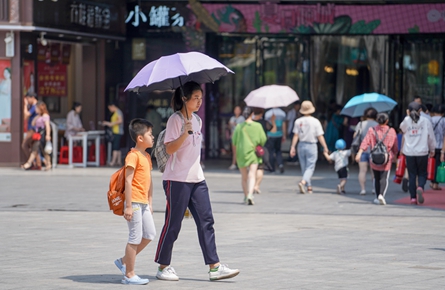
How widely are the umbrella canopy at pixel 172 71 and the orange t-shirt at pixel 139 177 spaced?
59 centimetres

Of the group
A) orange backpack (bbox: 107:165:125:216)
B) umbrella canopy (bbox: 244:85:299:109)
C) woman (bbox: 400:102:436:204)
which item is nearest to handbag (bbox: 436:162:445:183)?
woman (bbox: 400:102:436:204)

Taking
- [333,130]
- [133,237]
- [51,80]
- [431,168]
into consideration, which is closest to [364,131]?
[431,168]

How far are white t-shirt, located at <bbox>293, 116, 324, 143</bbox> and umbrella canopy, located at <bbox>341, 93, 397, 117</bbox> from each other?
152 cm

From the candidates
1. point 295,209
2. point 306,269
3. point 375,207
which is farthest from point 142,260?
point 375,207

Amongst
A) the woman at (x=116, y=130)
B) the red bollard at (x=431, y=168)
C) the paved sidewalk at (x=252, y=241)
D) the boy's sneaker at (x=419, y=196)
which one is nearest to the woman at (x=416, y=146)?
the boy's sneaker at (x=419, y=196)

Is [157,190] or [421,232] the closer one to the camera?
[421,232]

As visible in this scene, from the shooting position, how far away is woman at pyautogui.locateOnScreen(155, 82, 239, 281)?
26.1 ft

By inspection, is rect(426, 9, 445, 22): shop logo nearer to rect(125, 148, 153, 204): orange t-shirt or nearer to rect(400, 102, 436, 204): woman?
rect(400, 102, 436, 204): woman

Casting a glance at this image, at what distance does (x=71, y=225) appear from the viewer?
1193 centimetres

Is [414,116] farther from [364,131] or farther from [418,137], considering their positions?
[364,131]

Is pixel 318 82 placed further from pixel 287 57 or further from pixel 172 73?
pixel 172 73

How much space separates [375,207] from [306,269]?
6.15m

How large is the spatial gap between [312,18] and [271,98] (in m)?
6.19

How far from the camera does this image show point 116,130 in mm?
22703
